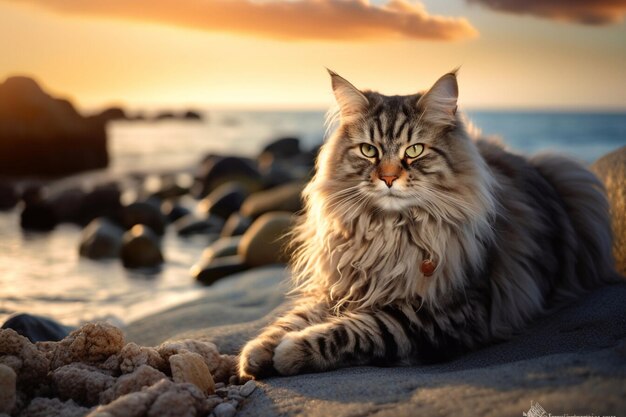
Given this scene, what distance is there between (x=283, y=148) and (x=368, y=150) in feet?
61.2

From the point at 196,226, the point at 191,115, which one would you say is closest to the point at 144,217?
the point at 196,226

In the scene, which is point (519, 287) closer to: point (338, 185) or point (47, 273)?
point (338, 185)

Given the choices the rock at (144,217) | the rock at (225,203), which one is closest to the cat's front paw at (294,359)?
the rock at (144,217)

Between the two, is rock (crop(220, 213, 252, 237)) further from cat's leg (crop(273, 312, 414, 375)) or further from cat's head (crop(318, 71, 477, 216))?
cat's leg (crop(273, 312, 414, 375))

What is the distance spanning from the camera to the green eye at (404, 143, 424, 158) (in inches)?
117

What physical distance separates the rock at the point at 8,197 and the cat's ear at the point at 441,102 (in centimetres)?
956

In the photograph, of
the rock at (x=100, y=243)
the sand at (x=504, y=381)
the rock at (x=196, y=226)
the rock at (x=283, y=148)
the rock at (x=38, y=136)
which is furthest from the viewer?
the rock at (x=283, y=148)

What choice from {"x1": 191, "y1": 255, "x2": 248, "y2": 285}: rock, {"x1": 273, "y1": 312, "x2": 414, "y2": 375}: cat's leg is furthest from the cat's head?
{"x1": 191, "y1": 255, "x2": 248, "y2": 285}: rock

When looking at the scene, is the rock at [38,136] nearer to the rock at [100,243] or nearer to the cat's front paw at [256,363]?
the rock at [100,243]

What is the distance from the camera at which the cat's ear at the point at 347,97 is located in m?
3.21

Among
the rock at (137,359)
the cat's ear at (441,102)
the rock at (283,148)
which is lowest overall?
the rock at (137,359)

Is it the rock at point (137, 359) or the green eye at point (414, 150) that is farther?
the green eye at point (414, 150)

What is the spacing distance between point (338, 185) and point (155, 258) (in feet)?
15.0

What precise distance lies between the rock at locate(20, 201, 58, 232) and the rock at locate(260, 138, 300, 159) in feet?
39.2
